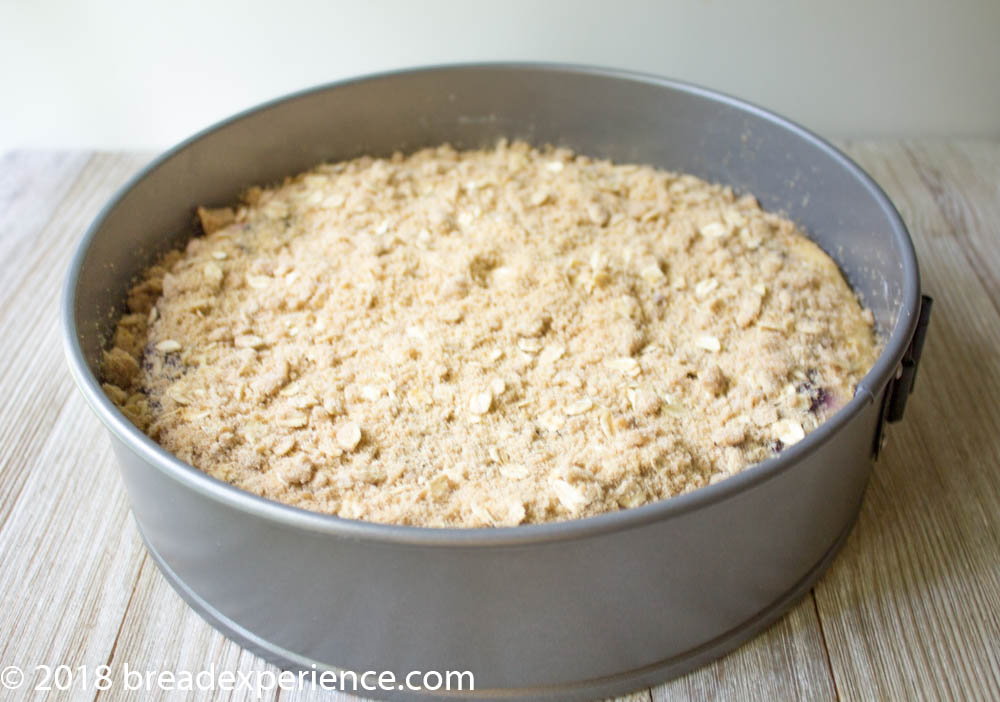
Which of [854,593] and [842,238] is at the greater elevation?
[842,238]

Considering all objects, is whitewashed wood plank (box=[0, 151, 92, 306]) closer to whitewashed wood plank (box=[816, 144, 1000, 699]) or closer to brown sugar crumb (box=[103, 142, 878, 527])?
brown sugar crumb (box=[103, 142, 878, 527])

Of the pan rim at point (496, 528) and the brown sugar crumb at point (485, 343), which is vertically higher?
the pan rim at point (496, 528)

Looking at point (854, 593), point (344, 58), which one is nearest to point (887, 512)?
point (854, 593)

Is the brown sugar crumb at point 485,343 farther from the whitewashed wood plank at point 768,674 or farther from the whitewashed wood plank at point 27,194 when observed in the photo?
the whitewashed wood plank at point 27,194

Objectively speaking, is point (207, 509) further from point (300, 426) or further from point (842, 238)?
point (842, 238)

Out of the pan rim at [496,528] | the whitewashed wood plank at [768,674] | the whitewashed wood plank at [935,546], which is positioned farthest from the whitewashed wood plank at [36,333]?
the whitewashed wood plank at [935,546]
